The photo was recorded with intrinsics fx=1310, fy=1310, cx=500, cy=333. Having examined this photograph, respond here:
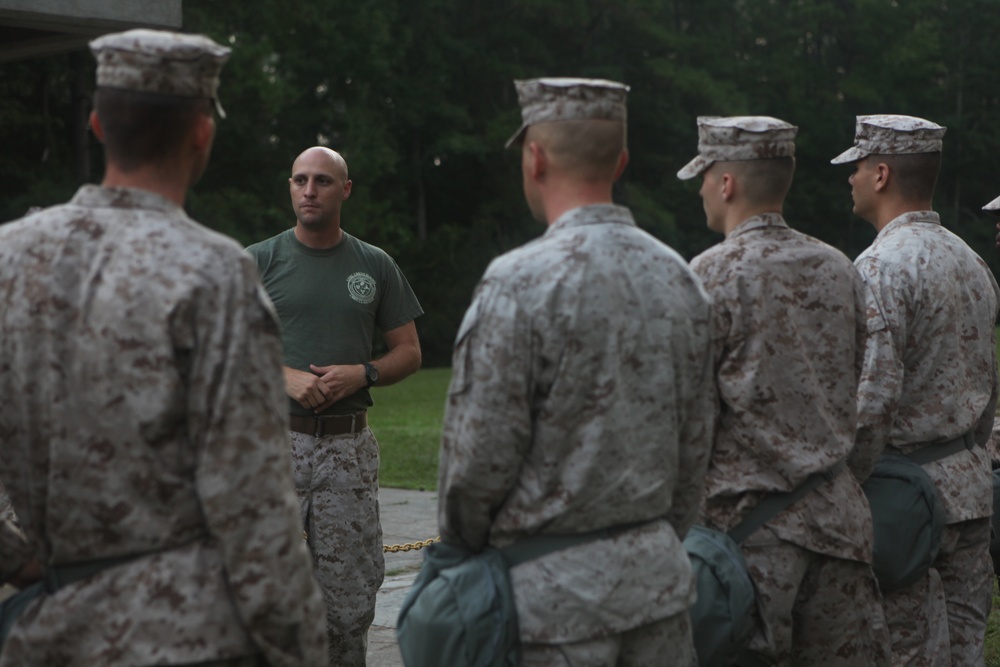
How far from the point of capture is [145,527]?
8.77ft

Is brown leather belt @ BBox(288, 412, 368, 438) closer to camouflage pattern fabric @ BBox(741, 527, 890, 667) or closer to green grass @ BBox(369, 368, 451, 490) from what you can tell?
camouflage pattern fabric @ BBox(741, 527, 890, 667)

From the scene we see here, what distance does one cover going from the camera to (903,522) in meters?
4.59

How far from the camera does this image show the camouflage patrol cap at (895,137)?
5.07 meters

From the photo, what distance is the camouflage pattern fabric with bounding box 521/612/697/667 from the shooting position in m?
3.12

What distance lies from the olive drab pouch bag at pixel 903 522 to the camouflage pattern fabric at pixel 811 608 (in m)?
0.37

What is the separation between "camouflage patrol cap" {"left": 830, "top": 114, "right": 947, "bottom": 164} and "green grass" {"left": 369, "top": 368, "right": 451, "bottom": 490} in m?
7.65

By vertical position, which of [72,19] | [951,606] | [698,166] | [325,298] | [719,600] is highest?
[698,166]

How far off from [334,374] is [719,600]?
6.79ft

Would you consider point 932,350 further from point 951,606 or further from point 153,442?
point 153,442

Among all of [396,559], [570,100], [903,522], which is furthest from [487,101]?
[570,100]

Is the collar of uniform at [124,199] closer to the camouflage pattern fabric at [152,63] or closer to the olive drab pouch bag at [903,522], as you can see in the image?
the camouflage pattern fabric at [152,63]

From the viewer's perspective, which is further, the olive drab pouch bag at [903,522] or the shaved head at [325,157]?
the shaved head at [325,157]

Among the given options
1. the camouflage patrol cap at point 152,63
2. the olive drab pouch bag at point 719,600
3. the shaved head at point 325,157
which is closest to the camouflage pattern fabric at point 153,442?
the camouflage patrol cap at point 152,63

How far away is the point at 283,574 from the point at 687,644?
1.17 metres
